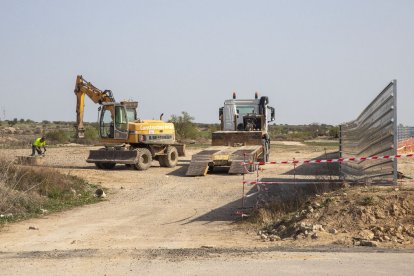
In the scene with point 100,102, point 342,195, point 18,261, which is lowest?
point 18,261

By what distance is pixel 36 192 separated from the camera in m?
18.7

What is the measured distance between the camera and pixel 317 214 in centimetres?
1245

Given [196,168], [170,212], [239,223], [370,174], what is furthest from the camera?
[196,168]

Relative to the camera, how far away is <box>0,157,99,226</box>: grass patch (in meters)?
16.3

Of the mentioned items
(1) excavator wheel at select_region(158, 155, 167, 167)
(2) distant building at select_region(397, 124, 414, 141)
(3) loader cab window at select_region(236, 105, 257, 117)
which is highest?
(3) loader cab window at select_region(236, 105, 257, 117)

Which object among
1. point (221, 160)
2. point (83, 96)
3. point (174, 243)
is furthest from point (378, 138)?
point (83, 96)

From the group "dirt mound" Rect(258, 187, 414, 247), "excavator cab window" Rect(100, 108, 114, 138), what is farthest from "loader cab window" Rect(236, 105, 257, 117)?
"dirt mound" Rect(258, 187, 414, 247)

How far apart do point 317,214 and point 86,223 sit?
5969 mm


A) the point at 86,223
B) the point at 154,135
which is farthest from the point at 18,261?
the point at 154,135

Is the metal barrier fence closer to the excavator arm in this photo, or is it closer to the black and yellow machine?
the black and yellow machine

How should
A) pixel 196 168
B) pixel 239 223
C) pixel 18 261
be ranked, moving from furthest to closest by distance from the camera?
pixel 196 168
pixel 239 223
pixel 18 261

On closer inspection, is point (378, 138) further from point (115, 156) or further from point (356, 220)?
point (115, 156)

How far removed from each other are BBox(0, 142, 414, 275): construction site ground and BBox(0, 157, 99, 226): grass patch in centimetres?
Result: 60

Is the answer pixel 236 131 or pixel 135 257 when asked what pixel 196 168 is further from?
pixel 135 257
